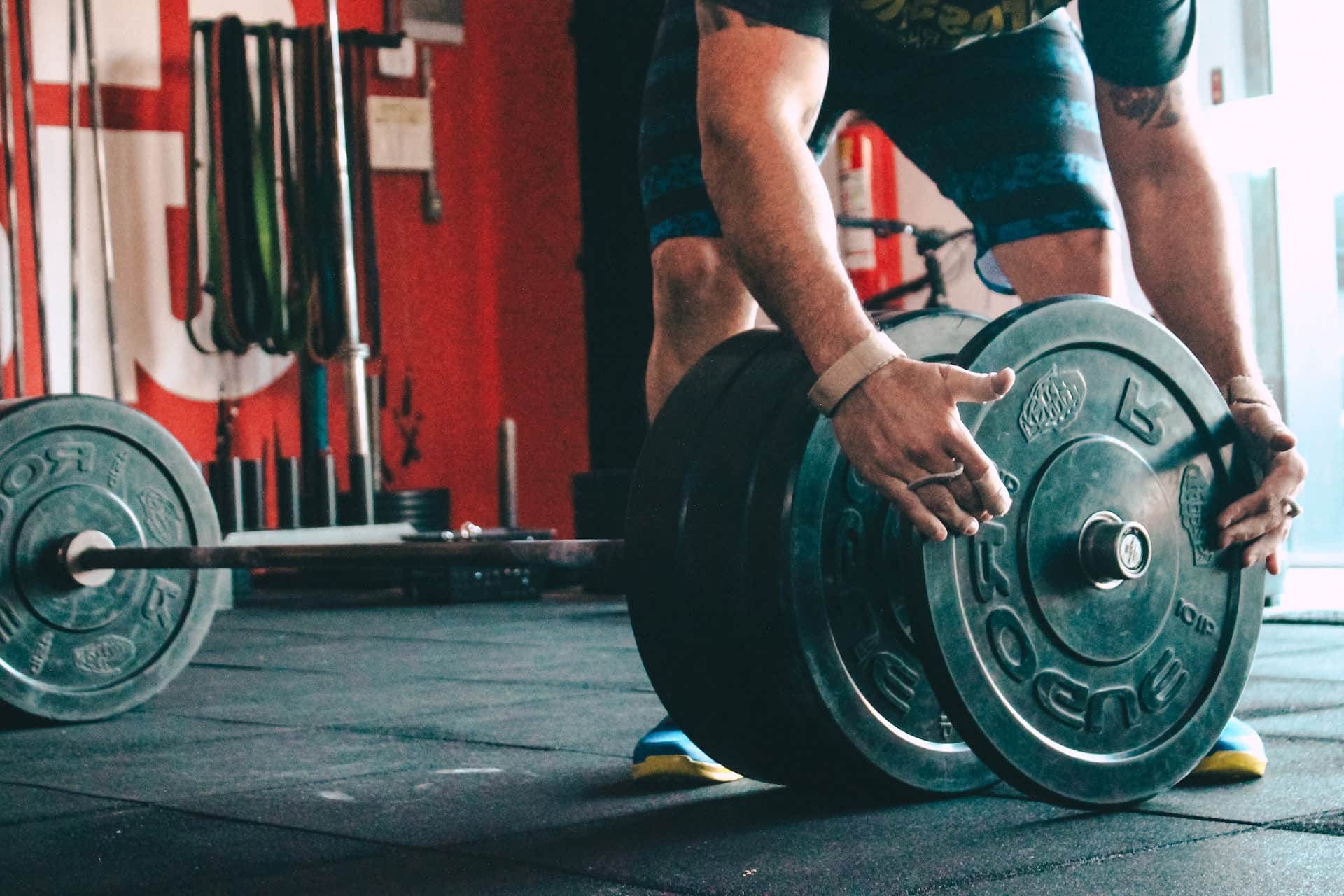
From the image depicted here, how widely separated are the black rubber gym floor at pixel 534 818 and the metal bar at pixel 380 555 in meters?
0.22

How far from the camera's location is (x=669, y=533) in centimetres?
128

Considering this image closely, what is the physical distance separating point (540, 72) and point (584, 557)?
4228 millimetres

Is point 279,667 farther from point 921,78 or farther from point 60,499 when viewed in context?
point 921,78

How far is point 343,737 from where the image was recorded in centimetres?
189

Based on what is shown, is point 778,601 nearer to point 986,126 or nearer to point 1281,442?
point 1281,442

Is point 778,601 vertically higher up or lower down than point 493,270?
lower down

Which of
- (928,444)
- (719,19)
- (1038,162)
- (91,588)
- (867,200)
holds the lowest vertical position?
(91,588)

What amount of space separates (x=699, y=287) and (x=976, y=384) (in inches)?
→ 21.2

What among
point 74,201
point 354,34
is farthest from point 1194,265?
point 354,34

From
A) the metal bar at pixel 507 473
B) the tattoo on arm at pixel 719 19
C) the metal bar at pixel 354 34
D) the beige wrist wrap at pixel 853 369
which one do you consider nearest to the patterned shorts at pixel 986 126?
the tattoo on arm at pixel 719 19

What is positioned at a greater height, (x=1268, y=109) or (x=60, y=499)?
(x=1268, y=109)

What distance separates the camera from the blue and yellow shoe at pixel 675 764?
1461 millimetres

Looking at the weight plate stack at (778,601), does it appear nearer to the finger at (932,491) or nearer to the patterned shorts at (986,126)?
the finger at (932,491)

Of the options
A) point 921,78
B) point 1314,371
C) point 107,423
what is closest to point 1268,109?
point 1314,371
